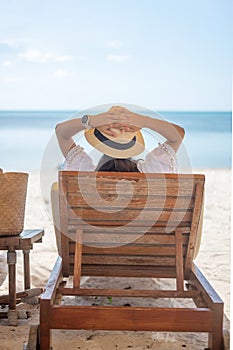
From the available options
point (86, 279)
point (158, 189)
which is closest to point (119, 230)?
point (158, 189)

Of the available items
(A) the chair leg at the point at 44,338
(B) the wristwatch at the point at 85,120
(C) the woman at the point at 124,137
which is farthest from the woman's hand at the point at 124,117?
(A) the chair leg at the point at 44,338

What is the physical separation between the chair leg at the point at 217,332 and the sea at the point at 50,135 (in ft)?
15.6

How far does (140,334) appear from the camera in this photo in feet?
7.79

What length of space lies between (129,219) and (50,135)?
33.1ft

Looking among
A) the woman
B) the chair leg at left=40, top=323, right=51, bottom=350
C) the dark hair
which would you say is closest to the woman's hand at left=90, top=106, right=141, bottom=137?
the woman

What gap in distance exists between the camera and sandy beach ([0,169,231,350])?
7.39ft

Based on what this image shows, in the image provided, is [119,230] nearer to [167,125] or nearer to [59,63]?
[167,125]

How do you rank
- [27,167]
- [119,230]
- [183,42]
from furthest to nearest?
[183,42]
[27,167]
[119,230]

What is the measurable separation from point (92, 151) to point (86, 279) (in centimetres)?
83

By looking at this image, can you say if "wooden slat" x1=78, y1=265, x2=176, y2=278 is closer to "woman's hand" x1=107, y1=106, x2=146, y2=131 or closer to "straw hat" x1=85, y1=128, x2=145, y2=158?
"straw hat" x1=85, y1=128, x2=145, y2=158

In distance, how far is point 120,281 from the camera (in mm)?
3125

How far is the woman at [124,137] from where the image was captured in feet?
8.23

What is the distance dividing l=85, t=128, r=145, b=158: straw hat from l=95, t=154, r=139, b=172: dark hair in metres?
0.02

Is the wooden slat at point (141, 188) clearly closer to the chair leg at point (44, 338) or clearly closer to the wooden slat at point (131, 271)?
the wooden slat at point (131, 271)
